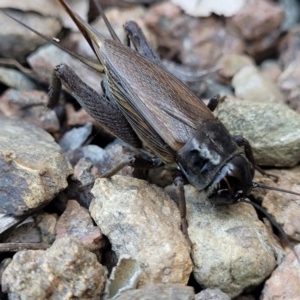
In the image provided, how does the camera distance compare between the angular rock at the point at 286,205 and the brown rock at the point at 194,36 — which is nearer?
the angular rock at the point at 286,205

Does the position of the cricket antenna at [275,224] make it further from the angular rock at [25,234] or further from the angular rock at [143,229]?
the angular rock at [25,234]

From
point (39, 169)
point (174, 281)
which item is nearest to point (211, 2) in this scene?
point (39, 169)

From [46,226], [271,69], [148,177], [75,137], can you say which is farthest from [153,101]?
[271,69]

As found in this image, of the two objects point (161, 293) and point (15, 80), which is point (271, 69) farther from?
point (161, 293)

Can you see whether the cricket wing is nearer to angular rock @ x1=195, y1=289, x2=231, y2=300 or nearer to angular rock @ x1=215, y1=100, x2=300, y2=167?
angular rock @ x1=215, y1=100, x2=300, y2=167

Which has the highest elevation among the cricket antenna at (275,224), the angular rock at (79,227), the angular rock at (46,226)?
the cricket antenna at (275,224)

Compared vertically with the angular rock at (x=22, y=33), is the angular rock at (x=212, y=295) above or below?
below

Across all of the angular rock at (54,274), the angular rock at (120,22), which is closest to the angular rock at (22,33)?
the angular rock at (120,22)
